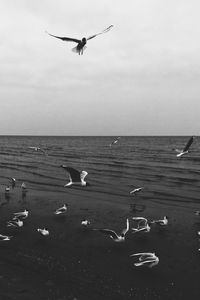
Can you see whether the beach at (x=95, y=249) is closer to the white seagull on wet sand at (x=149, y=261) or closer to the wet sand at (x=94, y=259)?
the wet sand at (x=94, y=259)

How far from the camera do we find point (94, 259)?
13.9 meters

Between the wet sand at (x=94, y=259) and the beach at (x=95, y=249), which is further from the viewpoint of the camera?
the beach at (x=95, y=249)

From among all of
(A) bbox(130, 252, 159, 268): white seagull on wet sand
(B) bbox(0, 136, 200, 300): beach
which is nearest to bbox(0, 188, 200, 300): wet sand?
(B) bbox(0, 136, 200, 300): beach

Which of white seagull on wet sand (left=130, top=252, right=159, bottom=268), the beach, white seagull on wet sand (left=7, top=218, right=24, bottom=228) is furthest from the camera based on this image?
white seagull on wet sand (left=7, top=218, right=24, bottom=228)

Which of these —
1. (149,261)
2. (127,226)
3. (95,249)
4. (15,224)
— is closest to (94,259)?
(95,249)

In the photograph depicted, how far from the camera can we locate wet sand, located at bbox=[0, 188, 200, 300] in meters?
11.4

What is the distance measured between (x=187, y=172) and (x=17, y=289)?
33214 millimetres

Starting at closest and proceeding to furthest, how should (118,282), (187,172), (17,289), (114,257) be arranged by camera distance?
1. (17,289)
2. (118,282)
3. (114,257)
4. (187,172)

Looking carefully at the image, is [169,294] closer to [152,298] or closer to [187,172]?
[152,298]

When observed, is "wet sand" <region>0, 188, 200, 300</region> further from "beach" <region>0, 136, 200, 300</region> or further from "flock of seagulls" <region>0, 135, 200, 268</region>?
"flock of seagulls" <region>0, 135, 200, 268</region>

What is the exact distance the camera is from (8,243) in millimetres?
15344

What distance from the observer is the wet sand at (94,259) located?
11352mm

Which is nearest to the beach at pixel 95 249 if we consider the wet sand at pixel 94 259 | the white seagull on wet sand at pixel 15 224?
the wet sand at pixel 94 259

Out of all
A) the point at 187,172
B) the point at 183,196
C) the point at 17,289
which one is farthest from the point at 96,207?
the point at 187,172
